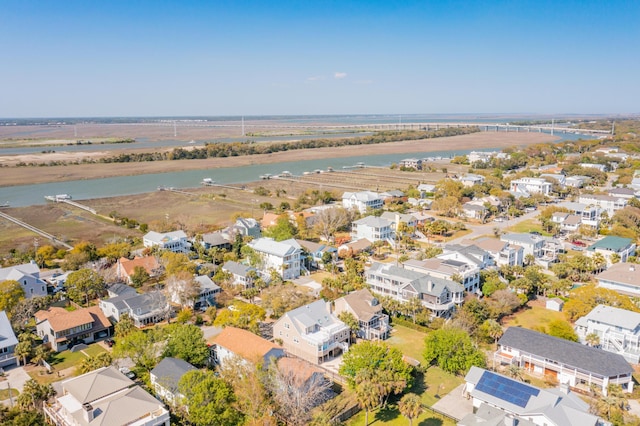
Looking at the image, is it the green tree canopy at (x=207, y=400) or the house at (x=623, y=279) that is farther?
the house at (x=623, y=279)

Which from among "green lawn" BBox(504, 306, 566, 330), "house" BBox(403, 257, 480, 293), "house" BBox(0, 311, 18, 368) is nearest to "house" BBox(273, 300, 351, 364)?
"house" BBox(403, 257, 480, 293)

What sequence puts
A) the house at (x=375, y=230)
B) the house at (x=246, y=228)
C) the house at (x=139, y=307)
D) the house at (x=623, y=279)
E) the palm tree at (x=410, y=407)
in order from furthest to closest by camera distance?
the house at (x=375, y=230) → the house at (x=246, y=228) → the house at (x=623, y=279) → the house at (x=139, y=307) → the palm tree at (x=410, y=407)

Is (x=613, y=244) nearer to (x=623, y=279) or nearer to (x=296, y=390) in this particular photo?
(x=623, y=279)

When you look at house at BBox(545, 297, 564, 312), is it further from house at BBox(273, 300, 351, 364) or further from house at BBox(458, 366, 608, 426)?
house at BBox(273, 300, 351, 364)

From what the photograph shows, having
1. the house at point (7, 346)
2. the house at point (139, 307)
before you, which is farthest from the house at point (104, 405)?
the house at point (139, 307)

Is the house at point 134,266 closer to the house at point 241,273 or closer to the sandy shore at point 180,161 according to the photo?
the house at point 241,273
